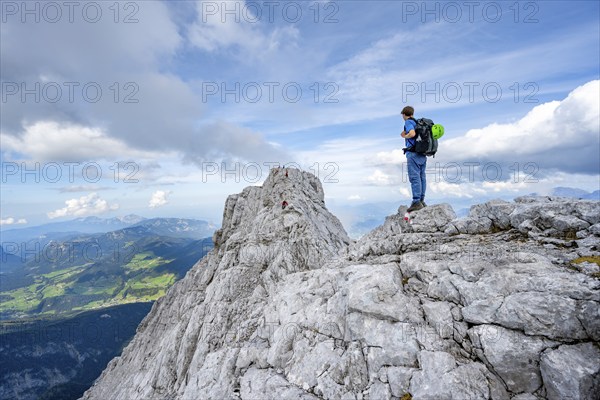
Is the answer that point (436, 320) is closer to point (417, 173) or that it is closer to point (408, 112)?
point (417, 173)

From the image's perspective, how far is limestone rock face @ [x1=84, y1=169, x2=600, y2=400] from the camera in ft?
35.4

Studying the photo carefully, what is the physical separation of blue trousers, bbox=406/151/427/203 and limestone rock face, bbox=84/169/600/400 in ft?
5.30

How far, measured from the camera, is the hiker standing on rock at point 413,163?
63.7 ft

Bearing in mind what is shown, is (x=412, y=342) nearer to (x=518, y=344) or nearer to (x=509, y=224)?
(x=518, y=344)

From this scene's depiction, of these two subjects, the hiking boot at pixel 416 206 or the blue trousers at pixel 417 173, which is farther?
the hiking boot at pixel 416 206

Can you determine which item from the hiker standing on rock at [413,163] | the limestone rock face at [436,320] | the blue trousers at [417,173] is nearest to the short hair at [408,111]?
the hiker standing on rock at [413,163]

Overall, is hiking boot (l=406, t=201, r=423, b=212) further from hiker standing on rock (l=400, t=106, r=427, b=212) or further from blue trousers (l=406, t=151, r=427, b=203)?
blue trousers (l=406, t=151, r=427, b=203)

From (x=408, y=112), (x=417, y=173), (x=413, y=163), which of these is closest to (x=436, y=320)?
(x=417, y=173)

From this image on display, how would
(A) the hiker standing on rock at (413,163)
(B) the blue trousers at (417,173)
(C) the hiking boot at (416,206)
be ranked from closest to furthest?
1. (A) the hiker standing on rock at (413,163)
2. (B) the blue trousers at (417,173)
3. (C) the hiking boot at (416,206)

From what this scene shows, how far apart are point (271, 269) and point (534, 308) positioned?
24002 millimetres

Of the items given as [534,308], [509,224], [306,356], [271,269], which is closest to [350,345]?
[306,356]

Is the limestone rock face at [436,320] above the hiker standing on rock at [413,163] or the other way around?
the other way around

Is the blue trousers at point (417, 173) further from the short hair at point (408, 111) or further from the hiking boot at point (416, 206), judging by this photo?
the short hair at point (408, 111)

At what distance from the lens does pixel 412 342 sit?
43.0 feet
